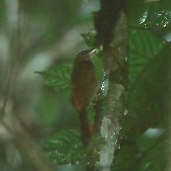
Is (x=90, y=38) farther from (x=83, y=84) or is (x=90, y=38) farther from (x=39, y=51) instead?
(x=39, y=51)

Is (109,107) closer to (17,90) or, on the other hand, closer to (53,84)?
(53,84)

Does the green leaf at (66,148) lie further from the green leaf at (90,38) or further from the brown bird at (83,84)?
the green leaf at (90,38)

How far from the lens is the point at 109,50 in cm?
94

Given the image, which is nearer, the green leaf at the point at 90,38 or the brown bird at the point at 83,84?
the brown bird at the point at 83,84

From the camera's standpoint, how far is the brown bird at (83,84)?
0.95 metres

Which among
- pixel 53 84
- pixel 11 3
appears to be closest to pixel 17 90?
pixel 11 3

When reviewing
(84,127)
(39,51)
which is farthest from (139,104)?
(39,51)

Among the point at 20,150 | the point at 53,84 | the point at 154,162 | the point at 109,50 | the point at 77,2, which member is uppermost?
the point at 109,50

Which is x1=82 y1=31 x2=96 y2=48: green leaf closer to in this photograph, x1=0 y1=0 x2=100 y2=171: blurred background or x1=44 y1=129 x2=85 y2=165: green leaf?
x1=44 y1=129 x2=85 y2=165: green leaf

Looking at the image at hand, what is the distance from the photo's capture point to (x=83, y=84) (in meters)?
0.96

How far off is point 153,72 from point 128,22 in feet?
0.45

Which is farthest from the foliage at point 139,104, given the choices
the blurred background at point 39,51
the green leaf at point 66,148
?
the blurred background at point 39,51

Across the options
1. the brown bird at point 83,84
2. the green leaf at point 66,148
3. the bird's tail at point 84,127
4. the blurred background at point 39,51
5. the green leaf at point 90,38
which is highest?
the green leaf at point 90,38

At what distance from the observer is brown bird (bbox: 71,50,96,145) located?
95cm
